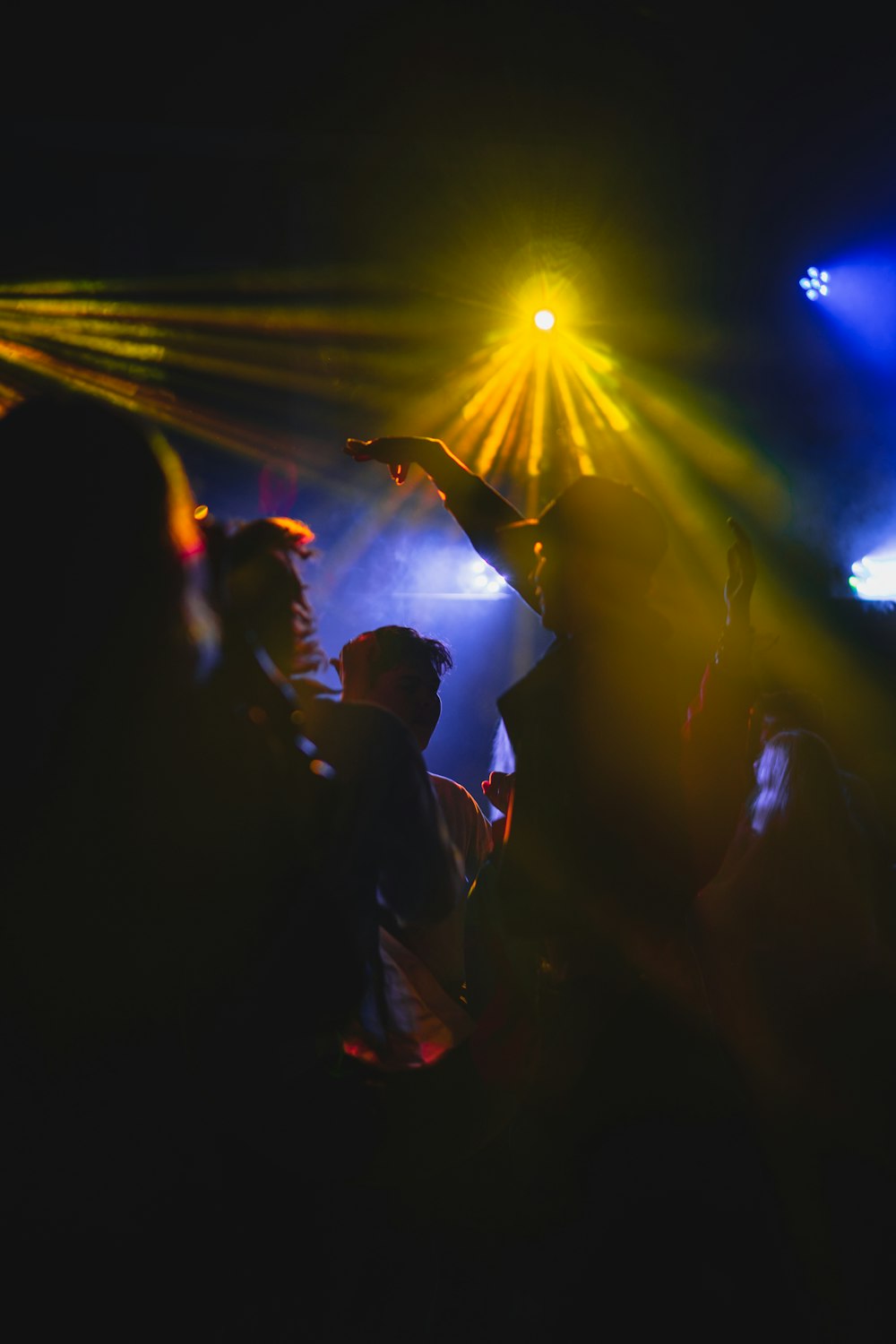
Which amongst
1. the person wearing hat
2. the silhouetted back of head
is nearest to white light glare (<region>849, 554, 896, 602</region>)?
the silhouetted back of head

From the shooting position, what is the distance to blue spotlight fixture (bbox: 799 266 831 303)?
5191mm

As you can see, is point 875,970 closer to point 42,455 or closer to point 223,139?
point 42,455

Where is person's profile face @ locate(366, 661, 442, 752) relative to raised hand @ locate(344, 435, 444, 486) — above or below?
below

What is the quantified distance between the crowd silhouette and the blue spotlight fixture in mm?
5101

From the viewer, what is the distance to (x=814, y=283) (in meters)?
5.23

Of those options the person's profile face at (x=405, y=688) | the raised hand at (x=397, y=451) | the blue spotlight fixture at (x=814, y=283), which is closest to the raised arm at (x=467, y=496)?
the raised hand at (x=397, y=451)

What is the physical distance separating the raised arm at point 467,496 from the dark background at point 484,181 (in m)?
2.95

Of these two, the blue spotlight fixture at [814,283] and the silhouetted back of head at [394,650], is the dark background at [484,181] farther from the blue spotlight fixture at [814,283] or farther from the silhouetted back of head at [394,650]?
the silhouetted back of head at [394,650]

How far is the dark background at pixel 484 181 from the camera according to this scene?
3.29 m

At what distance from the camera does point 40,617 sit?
760mm

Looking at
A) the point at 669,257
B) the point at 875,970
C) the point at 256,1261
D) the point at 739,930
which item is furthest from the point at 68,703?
the point at 669,257

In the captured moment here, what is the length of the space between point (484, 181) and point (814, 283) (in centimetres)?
289

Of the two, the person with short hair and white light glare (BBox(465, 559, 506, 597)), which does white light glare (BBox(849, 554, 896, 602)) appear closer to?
white light glare (BBox(465, 559, 506, 597))

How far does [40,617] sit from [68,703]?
11 centimetres
